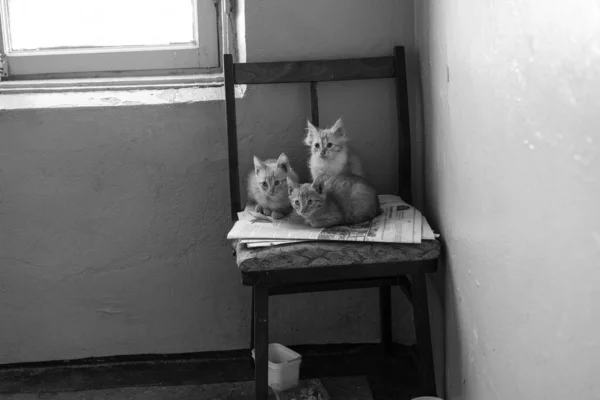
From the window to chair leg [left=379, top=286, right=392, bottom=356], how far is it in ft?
3.31

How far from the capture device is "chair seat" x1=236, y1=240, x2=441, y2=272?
5.69 feet

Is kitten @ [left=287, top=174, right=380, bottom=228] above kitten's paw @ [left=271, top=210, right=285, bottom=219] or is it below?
above

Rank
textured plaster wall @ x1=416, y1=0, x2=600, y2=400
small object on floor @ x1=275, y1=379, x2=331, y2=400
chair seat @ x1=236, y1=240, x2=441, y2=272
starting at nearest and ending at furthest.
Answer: textured plaster wall @ x1=416, y1=0, x2=600, y2=400 → chair seat @ x1=236, y1=240, x2=441, y2=272 → small object on floor @ x1=275, y1=379, x2=331, y2=400

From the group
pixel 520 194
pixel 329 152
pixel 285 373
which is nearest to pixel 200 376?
pixel 285 373

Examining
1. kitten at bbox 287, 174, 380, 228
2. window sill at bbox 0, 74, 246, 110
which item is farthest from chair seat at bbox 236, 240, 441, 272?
window sill at bbox 0, 74, 246, 110

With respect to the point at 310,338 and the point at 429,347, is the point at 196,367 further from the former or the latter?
the point at 429,347

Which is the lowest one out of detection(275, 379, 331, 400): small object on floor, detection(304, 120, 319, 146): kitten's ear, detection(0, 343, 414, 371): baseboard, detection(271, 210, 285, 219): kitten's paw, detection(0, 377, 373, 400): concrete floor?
detection(0, 377, 373, 400): concrete floor

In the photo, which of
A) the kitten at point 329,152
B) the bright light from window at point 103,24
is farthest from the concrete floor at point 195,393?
the bright light from window at point 103,24

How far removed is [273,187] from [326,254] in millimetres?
337

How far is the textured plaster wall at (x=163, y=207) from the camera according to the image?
2193mm

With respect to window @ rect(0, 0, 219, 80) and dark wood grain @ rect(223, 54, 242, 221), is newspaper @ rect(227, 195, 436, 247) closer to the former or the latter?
dark wood grain @ rect(223, 54, 242, 221)

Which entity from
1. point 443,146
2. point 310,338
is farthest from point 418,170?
point 310,338

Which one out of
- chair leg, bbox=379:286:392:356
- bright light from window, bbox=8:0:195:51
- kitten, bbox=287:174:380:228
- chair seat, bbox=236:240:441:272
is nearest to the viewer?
chair seat, bbox=236:240:441:272

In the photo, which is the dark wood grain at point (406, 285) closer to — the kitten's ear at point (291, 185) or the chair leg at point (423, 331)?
the chair leg at point (423, 331)
